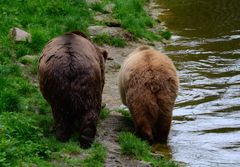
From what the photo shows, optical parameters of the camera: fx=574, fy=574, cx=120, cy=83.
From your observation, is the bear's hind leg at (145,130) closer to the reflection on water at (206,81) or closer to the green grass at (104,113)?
the reflection on water at (206,81)

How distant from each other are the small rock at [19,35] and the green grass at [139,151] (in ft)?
16.0

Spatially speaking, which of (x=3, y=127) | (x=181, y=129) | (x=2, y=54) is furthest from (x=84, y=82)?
(x=2, y=54)

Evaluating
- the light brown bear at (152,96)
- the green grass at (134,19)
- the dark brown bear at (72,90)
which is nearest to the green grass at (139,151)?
the light brown bear at (152,96)

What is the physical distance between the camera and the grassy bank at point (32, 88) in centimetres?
735

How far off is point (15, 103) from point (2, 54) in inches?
107

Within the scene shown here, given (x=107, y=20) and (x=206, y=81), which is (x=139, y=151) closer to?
(x=206, y=81)

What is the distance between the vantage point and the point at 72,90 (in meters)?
8.16

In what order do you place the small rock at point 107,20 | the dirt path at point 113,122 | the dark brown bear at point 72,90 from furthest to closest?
1. the small rock at point 107,20
2. the dark brown bear at point 72,90
3. the dirt path at point 113,122

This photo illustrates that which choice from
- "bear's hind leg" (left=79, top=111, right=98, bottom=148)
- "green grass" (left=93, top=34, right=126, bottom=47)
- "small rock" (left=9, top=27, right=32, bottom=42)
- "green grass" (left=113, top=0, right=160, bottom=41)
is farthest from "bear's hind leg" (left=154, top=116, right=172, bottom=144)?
"green grass" (left=113, top=0, right=160, bottom=41)

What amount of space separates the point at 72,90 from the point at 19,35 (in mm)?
4880

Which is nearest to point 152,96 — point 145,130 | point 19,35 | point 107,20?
point 145,130

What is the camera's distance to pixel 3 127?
24.8 feet

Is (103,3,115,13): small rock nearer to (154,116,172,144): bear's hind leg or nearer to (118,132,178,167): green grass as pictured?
(154,116,172,144): bear's hind leg

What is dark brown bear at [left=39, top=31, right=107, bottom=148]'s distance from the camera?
816cm
